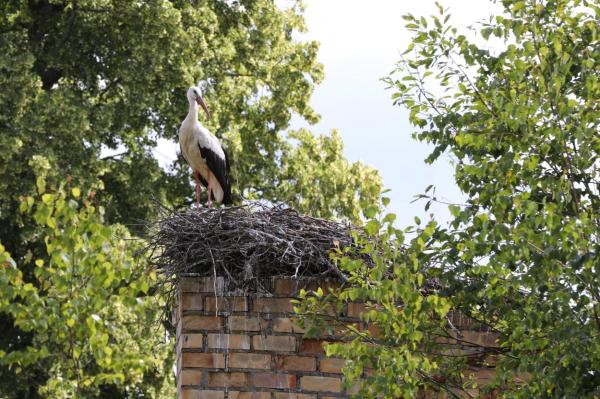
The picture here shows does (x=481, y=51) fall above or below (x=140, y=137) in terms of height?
below

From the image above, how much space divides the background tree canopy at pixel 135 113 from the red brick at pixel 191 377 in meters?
8.25

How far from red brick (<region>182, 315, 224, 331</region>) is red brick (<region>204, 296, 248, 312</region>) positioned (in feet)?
0.21

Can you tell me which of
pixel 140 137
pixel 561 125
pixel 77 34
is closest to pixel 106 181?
pixel 140 137

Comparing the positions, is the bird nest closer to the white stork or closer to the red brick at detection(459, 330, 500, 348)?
the red brick at detection(459, 330, 500, 348)

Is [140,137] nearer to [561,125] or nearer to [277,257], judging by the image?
[277,257]

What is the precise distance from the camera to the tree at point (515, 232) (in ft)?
→ 20.6

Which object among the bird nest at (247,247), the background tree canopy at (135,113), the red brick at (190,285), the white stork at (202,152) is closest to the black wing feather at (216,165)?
the white stork at (202,152)

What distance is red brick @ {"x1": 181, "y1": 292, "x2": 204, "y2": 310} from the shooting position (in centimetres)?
794

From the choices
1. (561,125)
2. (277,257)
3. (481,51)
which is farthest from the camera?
(277,257)

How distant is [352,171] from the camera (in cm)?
2428

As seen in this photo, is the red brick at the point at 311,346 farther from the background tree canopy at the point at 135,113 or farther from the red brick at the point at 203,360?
the background tree canopy at the point at 135,113

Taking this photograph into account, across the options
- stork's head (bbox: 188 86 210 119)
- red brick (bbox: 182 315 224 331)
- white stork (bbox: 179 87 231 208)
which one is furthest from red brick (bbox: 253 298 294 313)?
stork's head (bbox: 188 86 210 119)

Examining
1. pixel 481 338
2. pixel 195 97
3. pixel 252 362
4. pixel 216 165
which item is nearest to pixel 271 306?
pixel 252 362

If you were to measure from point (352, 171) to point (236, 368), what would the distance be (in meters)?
16.6
